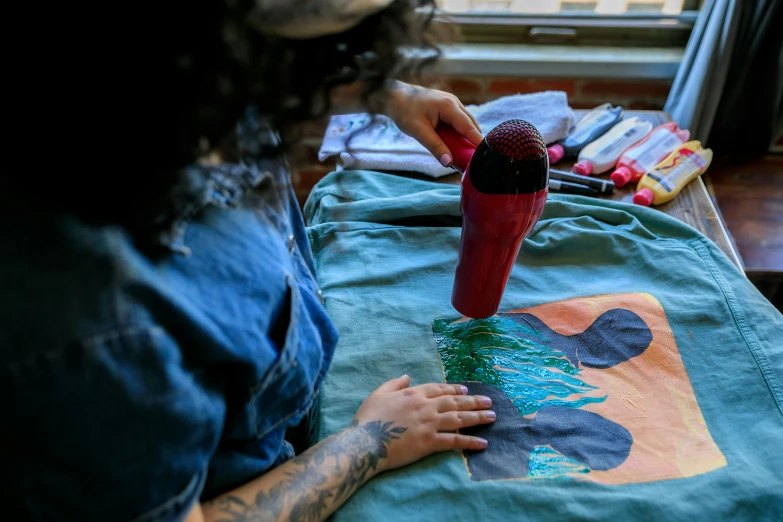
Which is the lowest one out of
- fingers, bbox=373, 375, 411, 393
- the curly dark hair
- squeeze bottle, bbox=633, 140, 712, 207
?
fingers, bbox=373, 375, 411, 393

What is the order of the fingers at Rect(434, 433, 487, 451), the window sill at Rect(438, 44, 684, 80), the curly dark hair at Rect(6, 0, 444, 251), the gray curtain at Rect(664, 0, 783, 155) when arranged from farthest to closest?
the window sill at Rect(438, 44, 684, 80) < the gray curtain at Rect(664, 0, 783, 155) < the fingers at Rect(434, 433, 487, 451) < the curly dark hair at Rect(6, 0, 444, 251)

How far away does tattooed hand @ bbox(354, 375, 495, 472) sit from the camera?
594 mm

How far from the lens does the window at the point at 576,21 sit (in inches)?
55.4

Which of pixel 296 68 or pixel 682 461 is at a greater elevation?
pixel 296 68

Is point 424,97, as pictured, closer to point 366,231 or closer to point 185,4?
point 366,231

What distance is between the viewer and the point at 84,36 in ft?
0.81

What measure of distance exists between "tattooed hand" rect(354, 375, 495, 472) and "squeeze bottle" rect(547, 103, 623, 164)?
558 mm

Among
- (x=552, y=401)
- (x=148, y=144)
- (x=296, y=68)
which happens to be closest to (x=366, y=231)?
(x=552, y=401)

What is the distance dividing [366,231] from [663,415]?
0.47m

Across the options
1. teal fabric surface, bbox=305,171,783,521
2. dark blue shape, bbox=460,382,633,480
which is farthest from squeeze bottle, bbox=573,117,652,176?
dark blue shape, bbox=460,382,633,480

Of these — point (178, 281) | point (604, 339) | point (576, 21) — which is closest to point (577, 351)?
point (604, 339)

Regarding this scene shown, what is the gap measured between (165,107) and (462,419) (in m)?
0.46

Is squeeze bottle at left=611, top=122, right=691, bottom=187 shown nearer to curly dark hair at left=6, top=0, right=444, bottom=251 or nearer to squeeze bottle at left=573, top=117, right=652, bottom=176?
squeeze bottle at left=573, top=117, right=652, bottom=176

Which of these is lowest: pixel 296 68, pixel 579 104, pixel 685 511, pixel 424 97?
pixel 685 511
